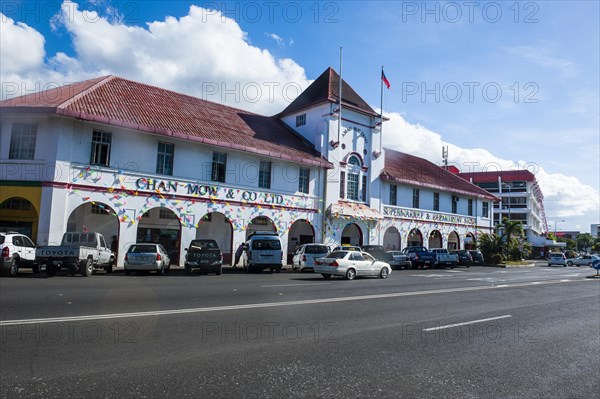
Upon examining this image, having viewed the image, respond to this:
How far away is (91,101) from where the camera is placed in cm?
2378

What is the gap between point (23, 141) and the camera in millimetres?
22250

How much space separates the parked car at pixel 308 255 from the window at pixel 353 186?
32.8 feet

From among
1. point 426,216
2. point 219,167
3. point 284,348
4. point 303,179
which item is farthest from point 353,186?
point 284,348

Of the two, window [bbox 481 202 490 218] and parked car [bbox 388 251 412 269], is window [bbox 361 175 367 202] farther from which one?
window [bbox 481 202 490 218]

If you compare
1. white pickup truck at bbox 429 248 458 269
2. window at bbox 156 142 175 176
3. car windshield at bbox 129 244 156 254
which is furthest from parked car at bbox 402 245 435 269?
car windshield at bbox 129 244 156 254

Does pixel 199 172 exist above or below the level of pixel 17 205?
above

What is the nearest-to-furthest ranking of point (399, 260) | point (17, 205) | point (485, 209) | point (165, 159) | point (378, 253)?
point (165, 159) < point (17, 205) < point (378, 253) < point (399, 260) < point (485, 209)

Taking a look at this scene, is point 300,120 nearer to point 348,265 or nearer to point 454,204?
point 348,265

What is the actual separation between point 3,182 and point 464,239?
40.0 metres

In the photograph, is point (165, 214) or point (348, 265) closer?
point (348, 265)

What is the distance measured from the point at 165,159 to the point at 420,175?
25.4 m

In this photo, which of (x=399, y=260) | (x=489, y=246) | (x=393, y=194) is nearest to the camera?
(x=399, y=260)

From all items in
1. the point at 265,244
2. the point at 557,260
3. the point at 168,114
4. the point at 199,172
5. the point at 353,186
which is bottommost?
the point at 557,260

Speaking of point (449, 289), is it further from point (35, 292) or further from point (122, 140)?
point (122, 140)
